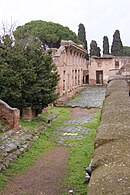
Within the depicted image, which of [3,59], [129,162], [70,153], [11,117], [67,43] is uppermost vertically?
[67,43]

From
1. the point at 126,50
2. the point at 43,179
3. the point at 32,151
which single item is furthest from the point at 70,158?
the point at 126,50

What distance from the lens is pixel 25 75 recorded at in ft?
52.4

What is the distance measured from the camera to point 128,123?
588 centimetres

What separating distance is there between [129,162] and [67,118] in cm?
1621

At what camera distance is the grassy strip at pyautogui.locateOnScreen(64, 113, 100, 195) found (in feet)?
28.0

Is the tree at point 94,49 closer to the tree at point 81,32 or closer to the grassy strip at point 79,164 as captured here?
the tree at point 81,32

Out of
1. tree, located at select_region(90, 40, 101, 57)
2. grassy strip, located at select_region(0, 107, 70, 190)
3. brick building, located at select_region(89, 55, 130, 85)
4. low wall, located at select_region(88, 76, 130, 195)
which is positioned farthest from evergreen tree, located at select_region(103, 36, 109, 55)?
low wall, located at select_region(88, 76, 130, 195)

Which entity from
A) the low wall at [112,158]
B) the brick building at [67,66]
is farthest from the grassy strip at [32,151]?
the brick building at [67,66]

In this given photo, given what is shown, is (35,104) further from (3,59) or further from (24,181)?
(24,181)

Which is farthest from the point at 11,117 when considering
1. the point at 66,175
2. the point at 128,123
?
the point at 128,123

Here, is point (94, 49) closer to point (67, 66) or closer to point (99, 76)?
point (99, 76)

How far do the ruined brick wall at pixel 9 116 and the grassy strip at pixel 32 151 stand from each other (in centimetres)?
124

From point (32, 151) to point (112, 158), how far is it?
27.9 ft

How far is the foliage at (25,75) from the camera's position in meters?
15.6
